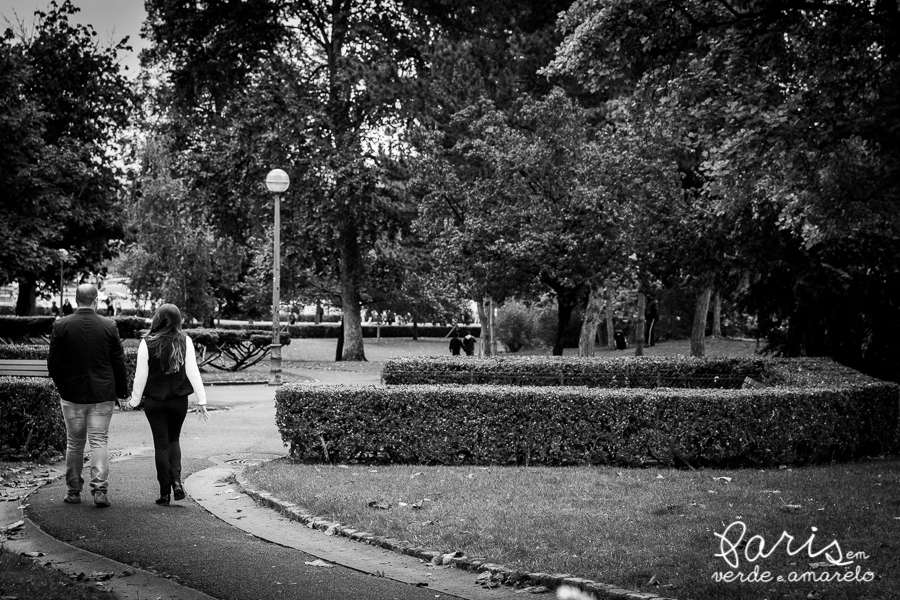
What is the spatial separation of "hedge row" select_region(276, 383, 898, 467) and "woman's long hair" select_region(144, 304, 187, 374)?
2.35 metres

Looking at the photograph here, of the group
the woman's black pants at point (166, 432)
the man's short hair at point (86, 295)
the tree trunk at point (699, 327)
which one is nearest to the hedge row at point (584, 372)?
the woman's black pants at point (166, 432)

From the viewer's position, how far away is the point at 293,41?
32.8m

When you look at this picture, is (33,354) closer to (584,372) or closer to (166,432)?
(584,372)

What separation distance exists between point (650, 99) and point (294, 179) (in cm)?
1881

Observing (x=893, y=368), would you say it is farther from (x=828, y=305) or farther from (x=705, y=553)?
(x=705, y=553)

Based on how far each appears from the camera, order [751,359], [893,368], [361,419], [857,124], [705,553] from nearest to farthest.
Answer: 1. [705,553]
2. [361,419]
3. [857,124]
4. [751,359]
5. [893,368]

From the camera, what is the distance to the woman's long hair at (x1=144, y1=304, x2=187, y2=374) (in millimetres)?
8430

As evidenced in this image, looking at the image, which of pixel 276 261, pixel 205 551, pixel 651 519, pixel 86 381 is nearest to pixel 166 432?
pixel 86 381

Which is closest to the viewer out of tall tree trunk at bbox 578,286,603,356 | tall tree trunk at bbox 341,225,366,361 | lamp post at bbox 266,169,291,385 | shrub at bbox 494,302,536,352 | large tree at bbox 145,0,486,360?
lamp post at bbox 266,169,291,385

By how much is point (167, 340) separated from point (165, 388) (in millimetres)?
465

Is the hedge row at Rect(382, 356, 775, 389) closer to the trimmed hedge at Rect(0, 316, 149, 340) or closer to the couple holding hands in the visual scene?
the couple holding hands

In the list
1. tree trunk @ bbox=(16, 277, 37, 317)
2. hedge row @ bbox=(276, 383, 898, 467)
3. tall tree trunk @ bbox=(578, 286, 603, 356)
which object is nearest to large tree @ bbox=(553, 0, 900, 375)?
hedge row @ bbox=(276, 383, 898, 467)

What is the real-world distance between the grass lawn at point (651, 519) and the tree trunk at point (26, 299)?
3608 cm

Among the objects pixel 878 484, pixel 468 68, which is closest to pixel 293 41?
pixel 468 68
